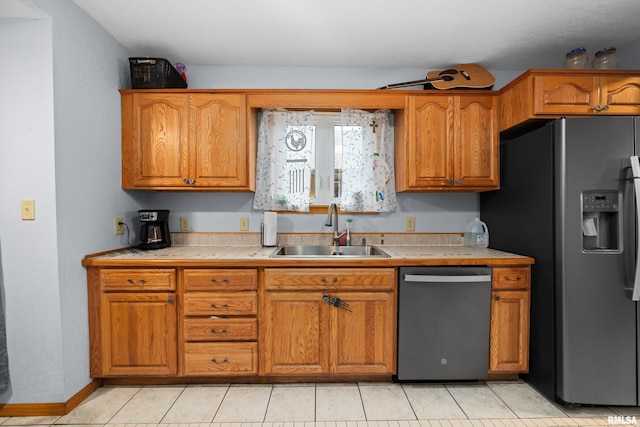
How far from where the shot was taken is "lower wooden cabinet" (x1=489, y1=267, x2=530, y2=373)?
2.15 metres

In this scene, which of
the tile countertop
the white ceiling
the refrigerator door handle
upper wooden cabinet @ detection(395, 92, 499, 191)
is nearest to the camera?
the refrigerator door handle

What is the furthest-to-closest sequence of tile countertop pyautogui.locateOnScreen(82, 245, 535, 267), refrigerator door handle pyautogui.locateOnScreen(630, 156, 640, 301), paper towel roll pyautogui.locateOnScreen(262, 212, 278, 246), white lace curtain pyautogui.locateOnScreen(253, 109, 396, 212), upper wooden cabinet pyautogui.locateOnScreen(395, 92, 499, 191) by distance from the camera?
white lace curtain pyautogui.locateOnScreen(253, 109, 396, 212) → paper towel roll pyautogui.locateOnScreen(262, 212, 278, 246) → upper wooden cabinet pyautogui.locateOnScreen(395, 92, 499, 191) → tile countertop pyautogui.locateOnScreen(82, 245, 535, 267) → refrigerator door handle pyautogui.locateOnScreen(630, 156, 640, 301)

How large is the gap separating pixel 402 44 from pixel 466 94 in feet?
2.02

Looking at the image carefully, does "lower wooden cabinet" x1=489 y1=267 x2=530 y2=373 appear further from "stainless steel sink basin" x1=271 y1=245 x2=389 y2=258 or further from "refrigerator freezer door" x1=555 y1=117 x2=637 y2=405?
"stainless steel sink basin" x1=271 y1=245 x2=389 y2=258

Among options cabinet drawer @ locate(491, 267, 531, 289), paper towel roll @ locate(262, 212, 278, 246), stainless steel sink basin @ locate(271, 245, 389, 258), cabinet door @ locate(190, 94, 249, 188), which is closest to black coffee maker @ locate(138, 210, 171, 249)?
cabinet door @ locate(190, 94, 249, 188)

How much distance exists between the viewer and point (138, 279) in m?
2.10

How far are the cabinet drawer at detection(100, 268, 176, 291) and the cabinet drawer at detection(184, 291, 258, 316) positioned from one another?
157mm

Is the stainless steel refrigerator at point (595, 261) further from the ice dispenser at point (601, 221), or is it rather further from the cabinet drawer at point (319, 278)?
the cabinet drawer at point (319, 278)

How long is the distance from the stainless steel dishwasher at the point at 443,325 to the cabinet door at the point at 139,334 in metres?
1.49

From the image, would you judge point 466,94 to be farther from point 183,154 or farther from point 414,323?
point 183,154

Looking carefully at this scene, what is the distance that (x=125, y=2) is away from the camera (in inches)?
77.0

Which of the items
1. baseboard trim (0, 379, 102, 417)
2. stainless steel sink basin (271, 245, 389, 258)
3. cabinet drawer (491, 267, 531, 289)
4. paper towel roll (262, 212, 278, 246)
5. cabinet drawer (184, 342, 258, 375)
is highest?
paper towel roll (262, 212, 278, 246)

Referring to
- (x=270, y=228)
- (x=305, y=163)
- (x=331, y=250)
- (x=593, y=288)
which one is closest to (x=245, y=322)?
(x=270, y=228)

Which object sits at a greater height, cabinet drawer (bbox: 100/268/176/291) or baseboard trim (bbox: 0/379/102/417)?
cabinet drawer (bbox: 100/268/176/291)
